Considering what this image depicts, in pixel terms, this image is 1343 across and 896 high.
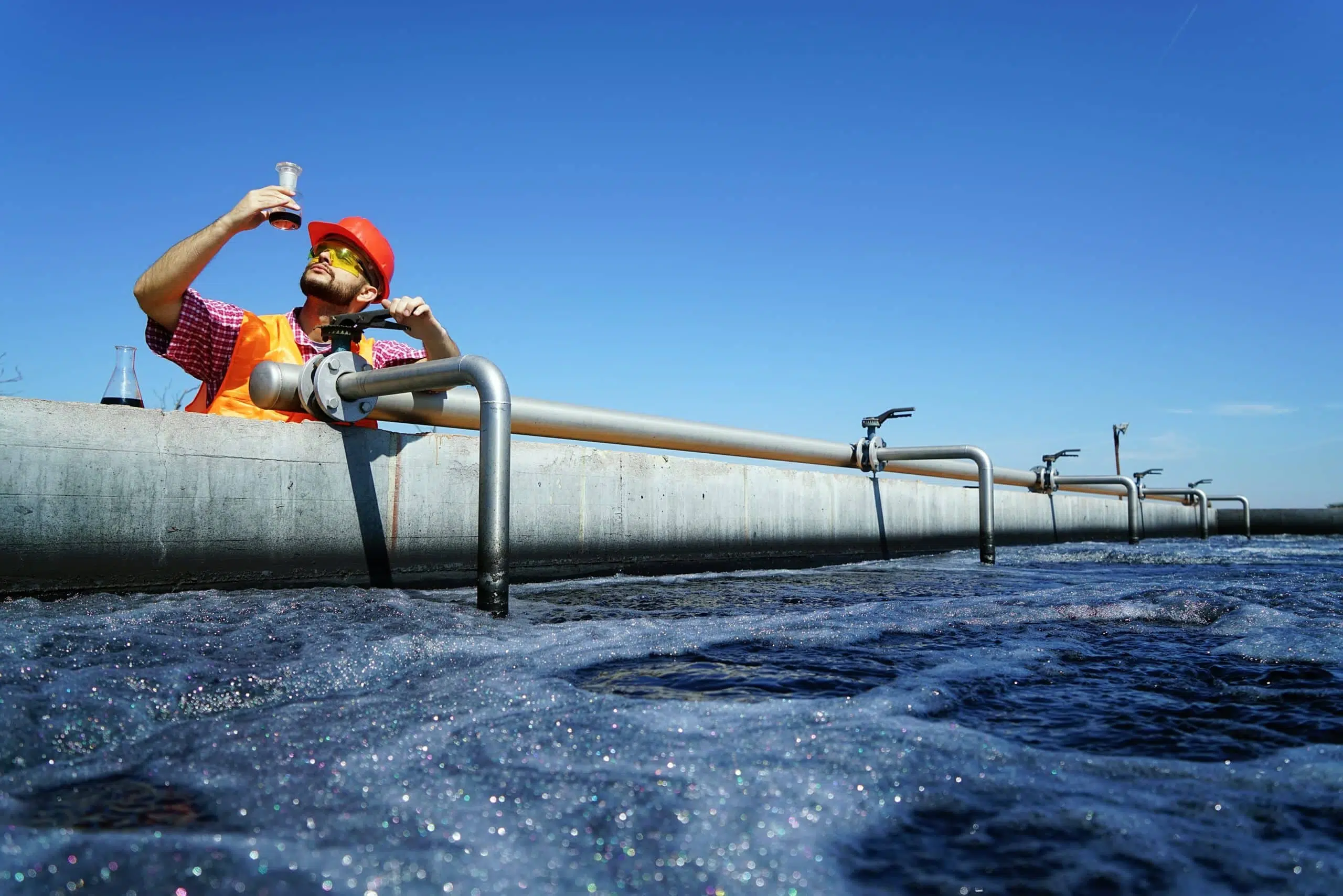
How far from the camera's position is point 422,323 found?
130 inches

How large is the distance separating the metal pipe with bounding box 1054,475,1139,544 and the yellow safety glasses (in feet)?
28.4

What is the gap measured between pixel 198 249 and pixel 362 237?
32.1 inches

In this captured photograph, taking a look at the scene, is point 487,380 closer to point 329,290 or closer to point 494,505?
point 494,505

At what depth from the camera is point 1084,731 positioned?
4.79 feet

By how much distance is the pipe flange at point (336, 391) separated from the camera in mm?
3131

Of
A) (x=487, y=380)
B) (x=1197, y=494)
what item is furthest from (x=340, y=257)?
(x=1197, y=494)

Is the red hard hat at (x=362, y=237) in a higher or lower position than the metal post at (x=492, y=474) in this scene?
higher

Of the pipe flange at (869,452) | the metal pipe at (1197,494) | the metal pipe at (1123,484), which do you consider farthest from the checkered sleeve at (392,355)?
the metal pipe at (1197,494)

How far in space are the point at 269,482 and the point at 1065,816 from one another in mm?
2815

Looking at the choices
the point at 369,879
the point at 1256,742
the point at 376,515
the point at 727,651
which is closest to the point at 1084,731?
the point at 1256,742

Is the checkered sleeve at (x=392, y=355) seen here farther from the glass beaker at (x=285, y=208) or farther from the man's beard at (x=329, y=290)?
the glass beaker at (x=285, y=208)

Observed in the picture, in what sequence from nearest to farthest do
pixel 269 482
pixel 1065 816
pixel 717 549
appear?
pixel 1065 816 < pixel 269 482 < pixel 717 549

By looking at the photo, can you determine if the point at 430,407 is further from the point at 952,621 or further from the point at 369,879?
the point at 369,879

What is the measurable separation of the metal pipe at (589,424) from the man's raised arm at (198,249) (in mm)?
415
